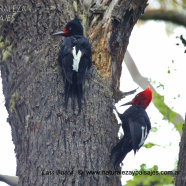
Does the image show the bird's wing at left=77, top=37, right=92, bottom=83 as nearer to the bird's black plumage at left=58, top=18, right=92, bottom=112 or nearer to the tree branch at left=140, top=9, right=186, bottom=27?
the bird's black plumage at left=58, top=18, right=92, bottom=112

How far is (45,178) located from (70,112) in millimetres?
613

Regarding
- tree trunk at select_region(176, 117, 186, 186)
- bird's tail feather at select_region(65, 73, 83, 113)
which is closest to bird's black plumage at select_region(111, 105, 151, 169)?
bird's tail feather at select_region(65, 73, 83, 113)

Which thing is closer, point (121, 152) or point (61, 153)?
point (61, 153)

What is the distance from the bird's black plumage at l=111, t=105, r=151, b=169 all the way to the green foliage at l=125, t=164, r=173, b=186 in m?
0.22

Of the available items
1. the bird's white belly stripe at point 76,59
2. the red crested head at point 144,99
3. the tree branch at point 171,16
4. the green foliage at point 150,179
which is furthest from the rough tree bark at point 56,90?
the red crested head at point 144,99

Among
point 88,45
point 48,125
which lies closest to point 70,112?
point 48,125

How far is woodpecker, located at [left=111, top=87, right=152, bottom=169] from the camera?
3.30 metres

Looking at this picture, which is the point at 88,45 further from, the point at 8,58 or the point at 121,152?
the point at 121,152

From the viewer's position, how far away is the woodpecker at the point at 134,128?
10.8ft

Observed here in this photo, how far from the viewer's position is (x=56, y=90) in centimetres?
334

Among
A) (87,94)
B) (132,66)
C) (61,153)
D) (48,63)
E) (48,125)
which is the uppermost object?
(132,66)

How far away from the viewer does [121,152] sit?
3.32 metres

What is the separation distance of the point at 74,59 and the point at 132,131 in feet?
3.26

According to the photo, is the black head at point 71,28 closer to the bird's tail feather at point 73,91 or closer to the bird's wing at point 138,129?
the bird's tail feather at point 73,91
